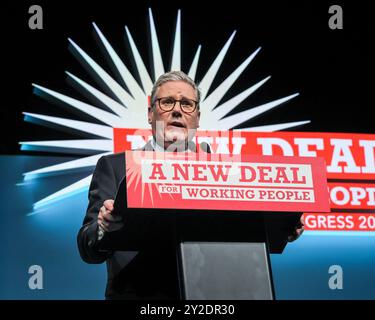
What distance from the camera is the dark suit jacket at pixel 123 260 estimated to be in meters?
2.19

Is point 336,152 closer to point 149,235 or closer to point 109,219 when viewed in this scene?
point 149,235

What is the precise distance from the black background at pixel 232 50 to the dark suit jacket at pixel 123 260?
116cm

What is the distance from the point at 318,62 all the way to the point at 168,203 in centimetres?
241

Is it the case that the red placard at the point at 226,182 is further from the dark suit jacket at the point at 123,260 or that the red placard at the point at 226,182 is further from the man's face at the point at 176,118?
the man's face at the point at 176,118

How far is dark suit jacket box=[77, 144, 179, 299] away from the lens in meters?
2.19

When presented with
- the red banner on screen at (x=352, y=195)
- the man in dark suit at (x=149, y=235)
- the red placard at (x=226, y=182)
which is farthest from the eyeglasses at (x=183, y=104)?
the red banner on screen at (x=352, y=195)

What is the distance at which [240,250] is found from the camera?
1992mm

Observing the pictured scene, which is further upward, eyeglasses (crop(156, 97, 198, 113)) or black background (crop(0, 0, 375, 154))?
black background (crop(0, 0, 375, 154))

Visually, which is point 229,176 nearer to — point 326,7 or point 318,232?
point 318,232

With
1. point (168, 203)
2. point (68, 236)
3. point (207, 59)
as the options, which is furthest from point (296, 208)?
point (207, 59)

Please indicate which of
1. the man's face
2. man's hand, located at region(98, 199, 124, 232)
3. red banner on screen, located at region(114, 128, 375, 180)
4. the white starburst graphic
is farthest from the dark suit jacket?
red banner on screen, located at region(114, 128, 375, 180)

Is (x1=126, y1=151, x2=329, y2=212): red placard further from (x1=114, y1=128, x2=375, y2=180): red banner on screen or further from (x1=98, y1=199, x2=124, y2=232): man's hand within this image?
(x1=114, y1=128, x2=375, y2=180): red banner on screen

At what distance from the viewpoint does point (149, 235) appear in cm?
212

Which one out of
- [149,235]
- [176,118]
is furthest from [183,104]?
[149,235]
